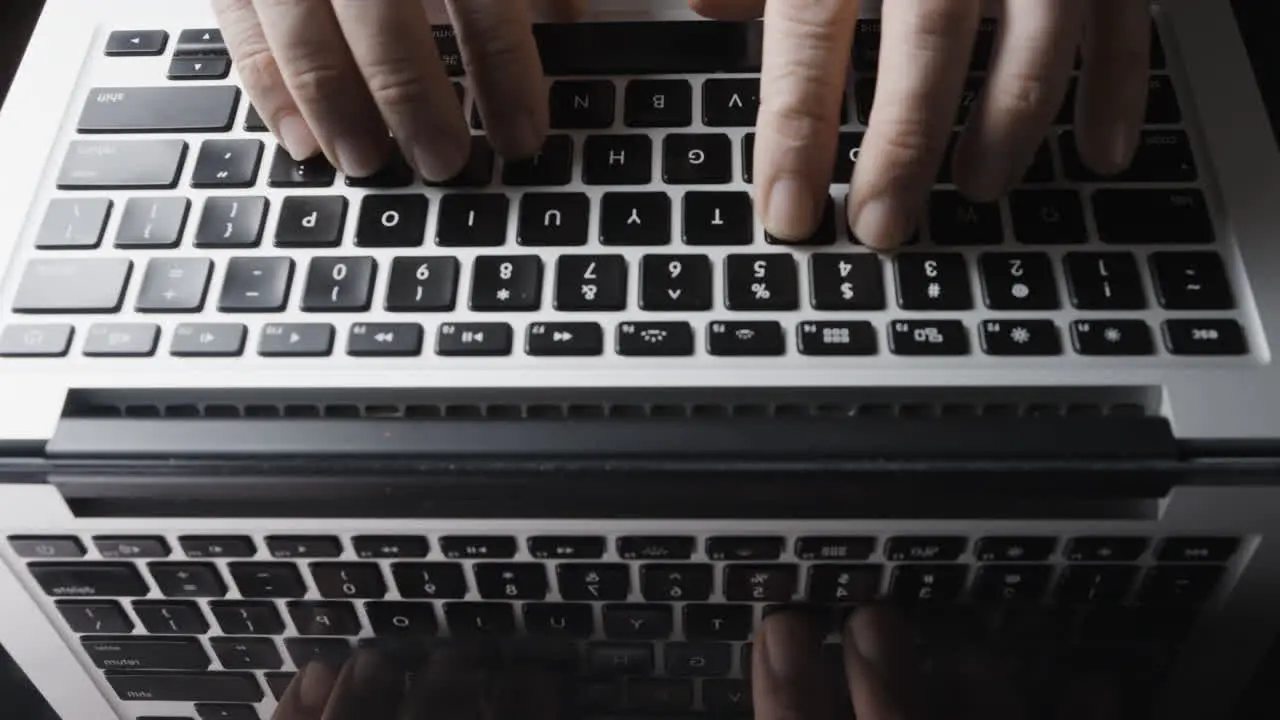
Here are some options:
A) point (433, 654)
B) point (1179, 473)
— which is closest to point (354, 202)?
point (433, 654)

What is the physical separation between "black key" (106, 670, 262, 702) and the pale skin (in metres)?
0.17

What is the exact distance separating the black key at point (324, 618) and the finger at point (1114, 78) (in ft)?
0.95

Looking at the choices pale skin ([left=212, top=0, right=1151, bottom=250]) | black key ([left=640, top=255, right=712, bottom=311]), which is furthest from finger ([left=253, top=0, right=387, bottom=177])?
black key ([left=640, top=255, right=712, bottom=311])

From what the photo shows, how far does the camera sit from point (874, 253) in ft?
1.22

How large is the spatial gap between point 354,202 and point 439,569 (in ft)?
0.43

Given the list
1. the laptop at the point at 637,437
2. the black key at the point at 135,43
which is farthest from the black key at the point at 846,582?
the black key at the point at 135,43

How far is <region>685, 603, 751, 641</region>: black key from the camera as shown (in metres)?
0.36

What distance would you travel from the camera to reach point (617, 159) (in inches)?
15.7

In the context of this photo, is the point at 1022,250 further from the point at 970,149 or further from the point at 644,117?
the point at 644,117

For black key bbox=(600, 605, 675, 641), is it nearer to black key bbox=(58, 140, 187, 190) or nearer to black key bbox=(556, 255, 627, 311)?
black key bbox=(556, 255, 627, 311)

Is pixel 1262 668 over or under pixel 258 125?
under

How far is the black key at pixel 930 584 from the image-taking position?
36cm

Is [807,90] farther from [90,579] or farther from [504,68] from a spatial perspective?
[90,579]

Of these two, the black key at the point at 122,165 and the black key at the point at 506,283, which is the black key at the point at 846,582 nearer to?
the black key at the point at 506,283
